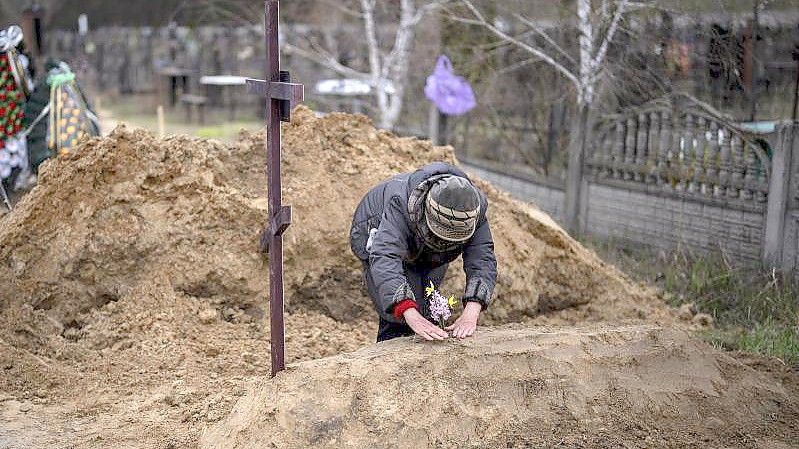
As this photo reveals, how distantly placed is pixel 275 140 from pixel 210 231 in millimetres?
1972

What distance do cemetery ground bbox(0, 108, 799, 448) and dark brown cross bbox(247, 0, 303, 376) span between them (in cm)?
23

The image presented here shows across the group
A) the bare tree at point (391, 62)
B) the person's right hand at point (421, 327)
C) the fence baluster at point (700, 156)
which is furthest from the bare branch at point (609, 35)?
the person's right hand at point (421, 327)

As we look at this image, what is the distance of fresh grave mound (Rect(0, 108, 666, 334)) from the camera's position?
5027mm

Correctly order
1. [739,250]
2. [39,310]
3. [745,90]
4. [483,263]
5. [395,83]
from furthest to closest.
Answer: [395,83]
[745,90]
[739,250]
[39,310]
[483,263]

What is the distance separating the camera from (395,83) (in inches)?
464

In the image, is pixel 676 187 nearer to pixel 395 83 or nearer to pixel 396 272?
pixel 396 272

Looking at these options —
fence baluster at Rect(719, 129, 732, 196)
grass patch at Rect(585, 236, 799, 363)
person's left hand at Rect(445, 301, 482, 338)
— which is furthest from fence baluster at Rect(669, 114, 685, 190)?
person's left hand at Rect(445, 301, 482, 338)

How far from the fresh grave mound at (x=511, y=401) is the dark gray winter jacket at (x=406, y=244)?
256mm

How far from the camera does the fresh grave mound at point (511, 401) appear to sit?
331 cm

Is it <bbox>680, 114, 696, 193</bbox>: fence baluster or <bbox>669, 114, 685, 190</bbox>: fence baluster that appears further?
<bbox>669, 114, 685, 190</bbox>: fence baluster

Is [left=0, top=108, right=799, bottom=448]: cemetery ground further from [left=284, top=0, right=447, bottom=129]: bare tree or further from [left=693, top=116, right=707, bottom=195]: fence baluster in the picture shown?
[left=284, top=0, right=447, bottom=129]: bare tree

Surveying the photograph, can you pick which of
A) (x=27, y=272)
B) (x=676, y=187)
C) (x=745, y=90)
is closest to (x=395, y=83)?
(x=745, y=90)

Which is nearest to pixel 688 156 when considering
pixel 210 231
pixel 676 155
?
pixel 676 155

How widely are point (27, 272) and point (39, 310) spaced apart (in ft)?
0.80
